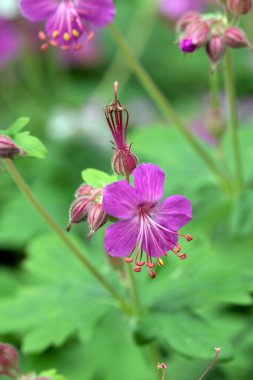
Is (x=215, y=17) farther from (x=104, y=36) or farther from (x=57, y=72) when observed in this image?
(x=104, y=36)

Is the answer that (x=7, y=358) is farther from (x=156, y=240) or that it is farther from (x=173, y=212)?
(x=173, y=212)

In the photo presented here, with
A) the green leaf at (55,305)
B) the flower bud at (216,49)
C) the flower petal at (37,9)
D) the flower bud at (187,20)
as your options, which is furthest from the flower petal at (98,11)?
the green leaf at (55,305)

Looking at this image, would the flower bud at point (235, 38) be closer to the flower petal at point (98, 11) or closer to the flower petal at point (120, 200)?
the flower petal at point (98, 11)

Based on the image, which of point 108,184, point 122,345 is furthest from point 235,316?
point 108,184

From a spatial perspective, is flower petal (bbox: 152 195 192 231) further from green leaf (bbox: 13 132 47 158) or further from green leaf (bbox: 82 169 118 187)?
green leaf (bbox: 13 132 47 158)

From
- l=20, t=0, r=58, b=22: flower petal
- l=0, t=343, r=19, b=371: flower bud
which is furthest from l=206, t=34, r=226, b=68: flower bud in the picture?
l=0, t=343, r=19, b=371: flower bud
